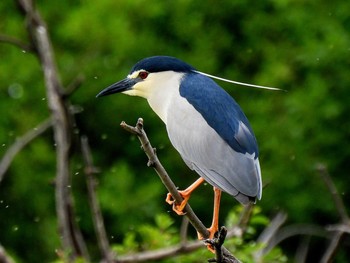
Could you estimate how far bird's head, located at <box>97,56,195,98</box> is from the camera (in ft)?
13.3

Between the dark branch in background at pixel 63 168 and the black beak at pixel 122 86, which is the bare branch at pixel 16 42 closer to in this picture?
the dark branch in background at pixel 63 168

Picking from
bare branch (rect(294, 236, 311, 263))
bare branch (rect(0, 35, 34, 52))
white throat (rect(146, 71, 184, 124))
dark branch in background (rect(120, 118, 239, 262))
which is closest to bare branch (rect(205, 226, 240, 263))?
dark branch in background (rect(120, 118, 239, 262))

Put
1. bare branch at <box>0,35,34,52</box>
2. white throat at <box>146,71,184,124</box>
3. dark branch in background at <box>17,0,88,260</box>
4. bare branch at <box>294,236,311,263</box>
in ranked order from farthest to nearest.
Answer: bare branch at <box>294,236,311,263</box> < bare branch at <box>0,35,34,52</box> < dark branch in background at <box>17,0,88,260</box> < white throat at <box>146,71,184,124</box>

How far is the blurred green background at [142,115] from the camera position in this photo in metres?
8.59

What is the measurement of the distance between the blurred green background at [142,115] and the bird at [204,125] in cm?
430

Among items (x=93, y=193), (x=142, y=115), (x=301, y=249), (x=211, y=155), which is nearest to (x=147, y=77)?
(x=211, y=155)

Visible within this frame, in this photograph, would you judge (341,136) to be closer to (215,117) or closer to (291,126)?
(291,126)

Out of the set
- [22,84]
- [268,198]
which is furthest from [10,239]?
[268,198]

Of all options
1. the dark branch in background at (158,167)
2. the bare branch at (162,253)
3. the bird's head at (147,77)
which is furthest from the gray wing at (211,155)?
the bare branch at (162,253)

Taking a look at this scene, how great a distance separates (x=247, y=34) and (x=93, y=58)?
52.3 inches

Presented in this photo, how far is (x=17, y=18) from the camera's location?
902 cm

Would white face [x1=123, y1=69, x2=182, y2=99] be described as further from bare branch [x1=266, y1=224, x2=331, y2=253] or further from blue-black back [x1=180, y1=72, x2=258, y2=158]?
bare branch [x1=266, y1=224, x2=331, y2=253]

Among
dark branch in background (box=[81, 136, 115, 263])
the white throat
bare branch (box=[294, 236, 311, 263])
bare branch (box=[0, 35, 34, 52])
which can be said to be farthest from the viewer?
bare branch (box=[294, 236, 311, 263])

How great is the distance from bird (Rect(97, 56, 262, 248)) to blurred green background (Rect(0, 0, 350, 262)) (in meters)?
4.30
